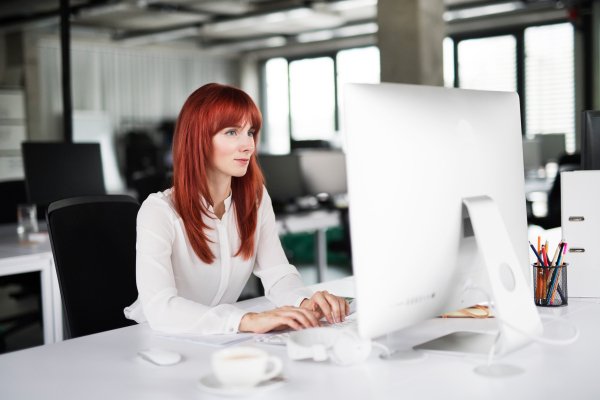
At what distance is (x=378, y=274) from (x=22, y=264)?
2.12 metres

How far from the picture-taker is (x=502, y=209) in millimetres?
1232

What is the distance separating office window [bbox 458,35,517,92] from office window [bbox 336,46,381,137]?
1.54 m

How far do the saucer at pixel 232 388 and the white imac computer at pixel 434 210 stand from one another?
0.16 metres

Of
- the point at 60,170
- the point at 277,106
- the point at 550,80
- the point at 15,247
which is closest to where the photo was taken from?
the point at 15,247

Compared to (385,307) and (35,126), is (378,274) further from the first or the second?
(35,126)

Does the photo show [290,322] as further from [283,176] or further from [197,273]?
[283,176]

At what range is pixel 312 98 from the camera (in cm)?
1103

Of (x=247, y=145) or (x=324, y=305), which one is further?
(x=247, y=145)

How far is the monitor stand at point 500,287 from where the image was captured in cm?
109

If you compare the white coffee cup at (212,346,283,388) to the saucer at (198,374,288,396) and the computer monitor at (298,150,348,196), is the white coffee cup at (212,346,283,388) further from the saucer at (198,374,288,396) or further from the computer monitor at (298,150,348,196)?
the computer monitor at (298,150,348,196)

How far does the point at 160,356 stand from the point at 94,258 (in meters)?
0.74

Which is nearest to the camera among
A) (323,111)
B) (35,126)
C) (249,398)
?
(249,398)

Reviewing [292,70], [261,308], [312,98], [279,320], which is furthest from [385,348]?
[292,70]

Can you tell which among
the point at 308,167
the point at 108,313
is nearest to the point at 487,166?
the point at 108,313
